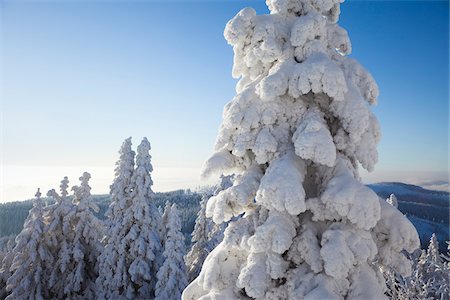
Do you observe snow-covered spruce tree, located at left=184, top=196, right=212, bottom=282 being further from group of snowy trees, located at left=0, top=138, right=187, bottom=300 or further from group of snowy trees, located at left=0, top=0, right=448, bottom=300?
group of snowy trees, located at left=0, top=0, right=448, bottom=300

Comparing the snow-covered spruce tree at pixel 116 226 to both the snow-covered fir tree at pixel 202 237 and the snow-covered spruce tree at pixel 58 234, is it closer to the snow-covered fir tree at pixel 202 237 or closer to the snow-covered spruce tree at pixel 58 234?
the snow-covered spruce tree at pixel 58 234

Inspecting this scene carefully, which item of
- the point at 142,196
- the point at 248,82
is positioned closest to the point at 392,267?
the point at 248,82

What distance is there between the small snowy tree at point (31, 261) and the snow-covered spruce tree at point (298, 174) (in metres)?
20.9

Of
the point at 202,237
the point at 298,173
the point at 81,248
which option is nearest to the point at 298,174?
the point at 298,173

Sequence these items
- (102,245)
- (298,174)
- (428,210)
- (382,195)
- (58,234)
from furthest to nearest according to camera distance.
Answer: (428,210) < (382,195) < (102,245) < (58,234) < (298,174)

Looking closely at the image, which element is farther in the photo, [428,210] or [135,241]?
[428,210]

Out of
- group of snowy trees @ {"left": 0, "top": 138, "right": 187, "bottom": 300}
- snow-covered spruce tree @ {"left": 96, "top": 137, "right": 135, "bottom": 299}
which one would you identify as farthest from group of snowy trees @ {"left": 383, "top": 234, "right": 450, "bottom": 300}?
snow-covered spruce tree @ {"left": 96, "top": 137, "right": 135, "bottom": 299}

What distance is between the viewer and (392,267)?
7.24m

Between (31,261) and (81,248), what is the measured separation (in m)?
3.40

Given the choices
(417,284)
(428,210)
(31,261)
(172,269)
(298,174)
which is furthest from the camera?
(428,210)

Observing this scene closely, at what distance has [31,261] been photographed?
2453cm

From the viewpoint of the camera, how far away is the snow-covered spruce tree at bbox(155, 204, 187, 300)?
22350 millimetres

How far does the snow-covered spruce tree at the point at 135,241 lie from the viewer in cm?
2430

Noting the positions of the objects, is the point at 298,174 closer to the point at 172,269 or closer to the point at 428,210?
the point at 172,269
